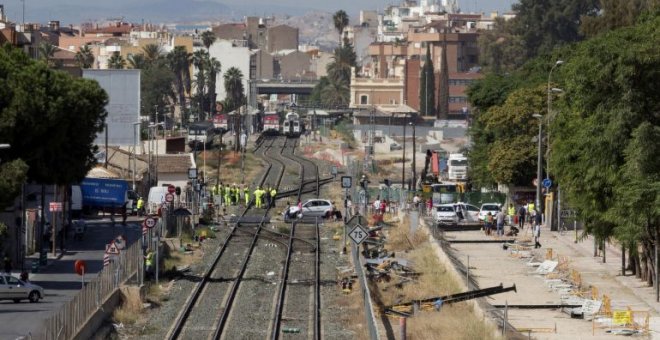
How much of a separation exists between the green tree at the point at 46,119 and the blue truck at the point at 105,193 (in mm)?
12044

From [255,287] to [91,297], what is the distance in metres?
11.0

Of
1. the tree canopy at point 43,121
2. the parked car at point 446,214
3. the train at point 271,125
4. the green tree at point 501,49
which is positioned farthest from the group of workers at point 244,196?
the train at point 271,125

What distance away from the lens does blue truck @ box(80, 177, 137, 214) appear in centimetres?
6888

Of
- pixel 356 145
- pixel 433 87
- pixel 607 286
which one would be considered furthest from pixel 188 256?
pixel 433 87

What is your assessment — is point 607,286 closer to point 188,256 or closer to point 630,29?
point 630,29

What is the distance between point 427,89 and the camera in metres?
178

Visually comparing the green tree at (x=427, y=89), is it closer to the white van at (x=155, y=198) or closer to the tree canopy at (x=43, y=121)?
the white van at (x=155, y=198)

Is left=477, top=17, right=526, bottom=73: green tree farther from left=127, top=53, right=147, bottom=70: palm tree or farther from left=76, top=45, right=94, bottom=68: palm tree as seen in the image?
left=76, top=45, right=94, bottom=68: palm tree

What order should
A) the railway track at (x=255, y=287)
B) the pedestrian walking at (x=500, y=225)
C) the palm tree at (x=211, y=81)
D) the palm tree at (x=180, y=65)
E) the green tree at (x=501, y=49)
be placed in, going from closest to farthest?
the railway track at (x=255, y=287) < the pedestrian walking at (x=500, y=225) < the green tree at (x=501, y=49) < the palm tree at (x=180, y=65) < the palm tree at (x=211, y=81)

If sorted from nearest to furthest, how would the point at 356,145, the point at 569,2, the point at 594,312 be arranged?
the point at 594,312 < the point at 356,145 < the point at 569,2

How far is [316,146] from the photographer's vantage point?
136625 mm

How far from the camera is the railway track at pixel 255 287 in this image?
34.4 metres

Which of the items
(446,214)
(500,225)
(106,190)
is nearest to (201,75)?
(106,190)

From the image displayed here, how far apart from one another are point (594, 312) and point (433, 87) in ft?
474
